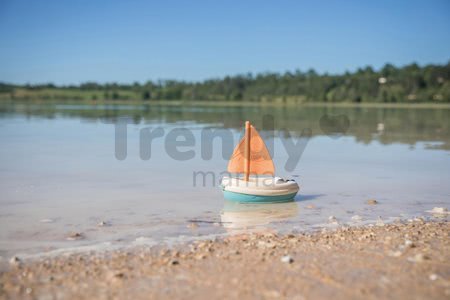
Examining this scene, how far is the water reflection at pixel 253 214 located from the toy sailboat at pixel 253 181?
168 mm

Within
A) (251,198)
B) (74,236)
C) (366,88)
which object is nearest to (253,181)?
(251,198)

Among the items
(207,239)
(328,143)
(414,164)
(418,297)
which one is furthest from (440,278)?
(328,143)

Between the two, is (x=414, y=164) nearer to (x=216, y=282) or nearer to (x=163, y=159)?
(x=163, y=159)

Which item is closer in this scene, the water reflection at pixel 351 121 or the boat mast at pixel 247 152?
the boat mast at pixel 247 152

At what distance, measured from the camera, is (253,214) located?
1173 centimetres

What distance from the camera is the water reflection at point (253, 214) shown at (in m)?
10.8

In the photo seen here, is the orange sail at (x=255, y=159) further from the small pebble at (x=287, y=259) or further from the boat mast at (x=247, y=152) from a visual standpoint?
the small pebble at (x=287, y=259)

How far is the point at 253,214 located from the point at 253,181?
1.35m

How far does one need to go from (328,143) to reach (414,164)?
965 cm

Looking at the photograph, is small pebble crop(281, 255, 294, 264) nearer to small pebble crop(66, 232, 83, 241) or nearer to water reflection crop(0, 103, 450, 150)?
small pebble crop(66, 232, 83, 241)

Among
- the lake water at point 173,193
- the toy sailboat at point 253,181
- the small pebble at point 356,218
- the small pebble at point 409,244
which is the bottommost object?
the lake water at point 173,193

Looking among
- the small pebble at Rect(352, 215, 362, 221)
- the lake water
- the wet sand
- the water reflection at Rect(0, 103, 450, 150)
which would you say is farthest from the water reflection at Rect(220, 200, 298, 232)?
the water reflection at Rect(0, 103, 450, 150)

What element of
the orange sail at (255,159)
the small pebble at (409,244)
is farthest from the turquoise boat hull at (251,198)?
the small pebble at (409,244)

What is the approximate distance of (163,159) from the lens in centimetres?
2236
